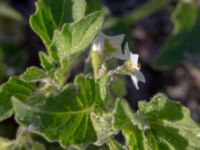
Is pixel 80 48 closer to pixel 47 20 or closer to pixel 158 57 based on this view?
pixel 47 20

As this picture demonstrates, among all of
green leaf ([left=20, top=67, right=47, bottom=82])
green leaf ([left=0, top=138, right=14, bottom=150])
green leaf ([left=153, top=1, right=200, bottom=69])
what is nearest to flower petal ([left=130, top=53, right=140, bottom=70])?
green leaf ([left=20, top=67, right=47, bottom=82])

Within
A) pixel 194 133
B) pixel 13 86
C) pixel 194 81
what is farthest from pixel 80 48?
pixel 194 81

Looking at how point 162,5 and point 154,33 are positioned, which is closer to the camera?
point 162,5

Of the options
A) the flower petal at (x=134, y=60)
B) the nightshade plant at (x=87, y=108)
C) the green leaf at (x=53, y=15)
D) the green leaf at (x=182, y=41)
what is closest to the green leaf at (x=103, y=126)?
the nightshade plant at (x=87, y=108)

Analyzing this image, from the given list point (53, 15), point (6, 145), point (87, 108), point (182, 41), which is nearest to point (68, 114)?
point (87, 108)

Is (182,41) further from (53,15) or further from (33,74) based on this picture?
(33,74)

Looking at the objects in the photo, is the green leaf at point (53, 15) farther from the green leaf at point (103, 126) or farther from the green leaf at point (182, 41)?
the green leaf at point (182, 41)

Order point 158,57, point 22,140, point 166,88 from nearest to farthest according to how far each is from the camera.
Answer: point 22,140 < point 158,57 < point 166,88

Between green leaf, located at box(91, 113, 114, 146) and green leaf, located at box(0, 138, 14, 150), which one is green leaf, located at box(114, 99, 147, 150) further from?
green leaf, located at box(0, 138, 14, 150)
